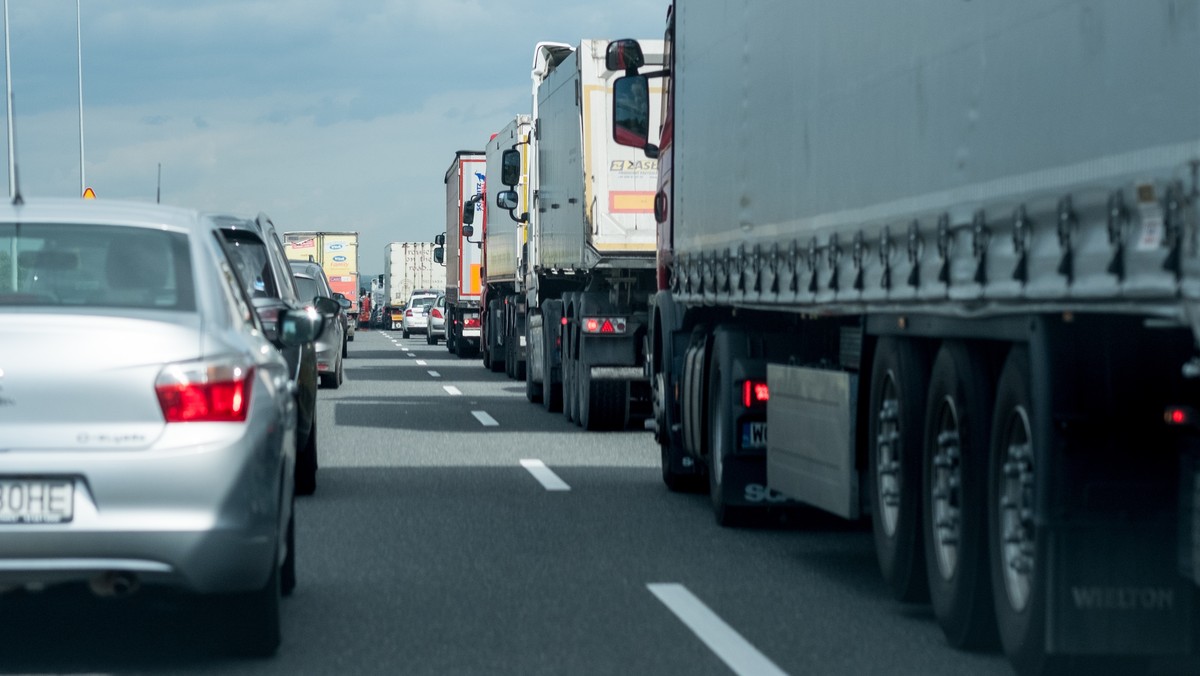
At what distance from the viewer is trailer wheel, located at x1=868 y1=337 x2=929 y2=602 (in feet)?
25.0

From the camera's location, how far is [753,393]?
1071 cm

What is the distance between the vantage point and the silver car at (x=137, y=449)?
6.00m

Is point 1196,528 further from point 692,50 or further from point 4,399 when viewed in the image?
point 692,50

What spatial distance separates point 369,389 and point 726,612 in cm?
1972

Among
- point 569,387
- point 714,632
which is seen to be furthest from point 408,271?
point 714,632

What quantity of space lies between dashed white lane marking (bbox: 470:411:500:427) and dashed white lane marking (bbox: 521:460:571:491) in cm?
452

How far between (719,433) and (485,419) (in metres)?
9.77

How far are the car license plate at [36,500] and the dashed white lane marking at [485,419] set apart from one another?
13.6 m

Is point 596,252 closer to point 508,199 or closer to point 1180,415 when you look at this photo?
point 508,199

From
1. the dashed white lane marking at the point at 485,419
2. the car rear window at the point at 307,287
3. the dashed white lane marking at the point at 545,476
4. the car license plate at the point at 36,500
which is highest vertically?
the car rear window at the point at 307,287

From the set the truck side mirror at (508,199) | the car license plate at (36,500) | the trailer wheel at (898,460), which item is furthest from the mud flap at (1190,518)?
the truck side mirror at (508,199)

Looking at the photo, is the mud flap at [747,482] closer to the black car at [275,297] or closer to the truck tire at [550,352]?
the black car at [275,297]

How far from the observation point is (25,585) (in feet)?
19.8

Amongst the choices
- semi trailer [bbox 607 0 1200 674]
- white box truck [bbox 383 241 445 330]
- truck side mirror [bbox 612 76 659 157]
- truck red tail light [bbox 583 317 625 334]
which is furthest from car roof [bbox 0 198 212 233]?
white box truck [bbox 383 241 445 330]
